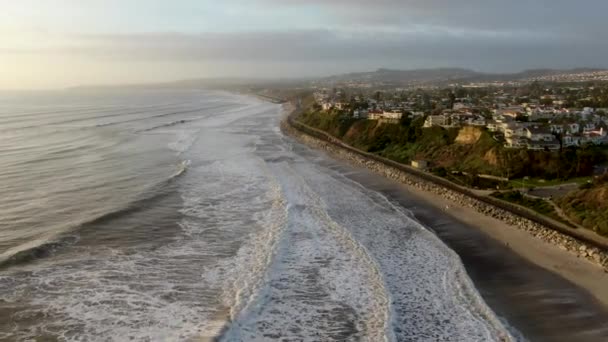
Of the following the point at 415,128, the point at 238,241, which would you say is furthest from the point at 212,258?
the point at 415,128

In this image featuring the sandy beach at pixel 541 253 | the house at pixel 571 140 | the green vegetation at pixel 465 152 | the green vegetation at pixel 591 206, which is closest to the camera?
the sandy beach at pixel 541 253

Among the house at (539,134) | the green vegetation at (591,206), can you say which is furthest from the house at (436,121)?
the green vegetation at (591,206)

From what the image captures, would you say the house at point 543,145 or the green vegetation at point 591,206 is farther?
the house at point 543,145

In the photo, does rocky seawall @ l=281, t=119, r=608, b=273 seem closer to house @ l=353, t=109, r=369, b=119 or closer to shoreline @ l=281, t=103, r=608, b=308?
shoreline @ l=281, t=103, r=608, b=308

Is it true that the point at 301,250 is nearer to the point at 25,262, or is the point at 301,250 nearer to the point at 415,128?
the point at 25,262

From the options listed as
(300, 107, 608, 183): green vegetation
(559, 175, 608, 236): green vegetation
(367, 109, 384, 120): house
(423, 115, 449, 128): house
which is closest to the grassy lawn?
(300, 107, 608, 183): green vegetation

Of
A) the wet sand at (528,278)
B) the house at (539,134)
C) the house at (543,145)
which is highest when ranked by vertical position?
the house at (539,134)

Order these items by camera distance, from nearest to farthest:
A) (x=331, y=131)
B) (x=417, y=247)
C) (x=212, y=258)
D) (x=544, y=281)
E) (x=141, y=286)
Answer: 1. (x=141, y=286)
2. (x=544, y=281)
3. (x=212, y=258)
4. (x=417, y=247)
5. (x=331, y=131)

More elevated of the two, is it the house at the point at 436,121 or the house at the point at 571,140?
the house at the point at 436,121

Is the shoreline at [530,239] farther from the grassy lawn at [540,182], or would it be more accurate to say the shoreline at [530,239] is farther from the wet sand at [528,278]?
the grassy lawn at [540,182]
